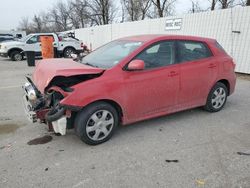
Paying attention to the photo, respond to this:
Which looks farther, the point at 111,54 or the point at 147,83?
the point at 111,54

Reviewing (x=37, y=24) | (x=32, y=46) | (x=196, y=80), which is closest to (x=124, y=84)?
(x=196, y=80)

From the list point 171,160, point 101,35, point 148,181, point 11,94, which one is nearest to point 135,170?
point 148,181

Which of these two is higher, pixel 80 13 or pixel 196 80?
pixel 80 13

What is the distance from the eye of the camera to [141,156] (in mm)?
3574

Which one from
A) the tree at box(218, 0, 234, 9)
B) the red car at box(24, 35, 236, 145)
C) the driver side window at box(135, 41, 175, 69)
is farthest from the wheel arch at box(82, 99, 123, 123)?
the tree at box(218, 0, 234, 9)

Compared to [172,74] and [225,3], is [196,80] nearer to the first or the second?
[172,74]

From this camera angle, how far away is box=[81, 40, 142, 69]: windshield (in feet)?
13.9

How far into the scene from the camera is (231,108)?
5691 mm

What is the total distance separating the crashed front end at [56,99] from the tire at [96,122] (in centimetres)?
17

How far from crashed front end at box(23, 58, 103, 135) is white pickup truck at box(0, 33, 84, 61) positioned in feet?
44.1

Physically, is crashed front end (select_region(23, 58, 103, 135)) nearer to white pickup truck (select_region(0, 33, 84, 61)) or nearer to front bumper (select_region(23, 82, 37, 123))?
front bumper (select_region(23, 82, 37, 123))

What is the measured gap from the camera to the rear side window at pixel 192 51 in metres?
4.68

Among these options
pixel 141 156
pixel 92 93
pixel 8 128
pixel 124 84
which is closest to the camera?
pixel 141 156

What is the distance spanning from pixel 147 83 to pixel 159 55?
2.00 ft
